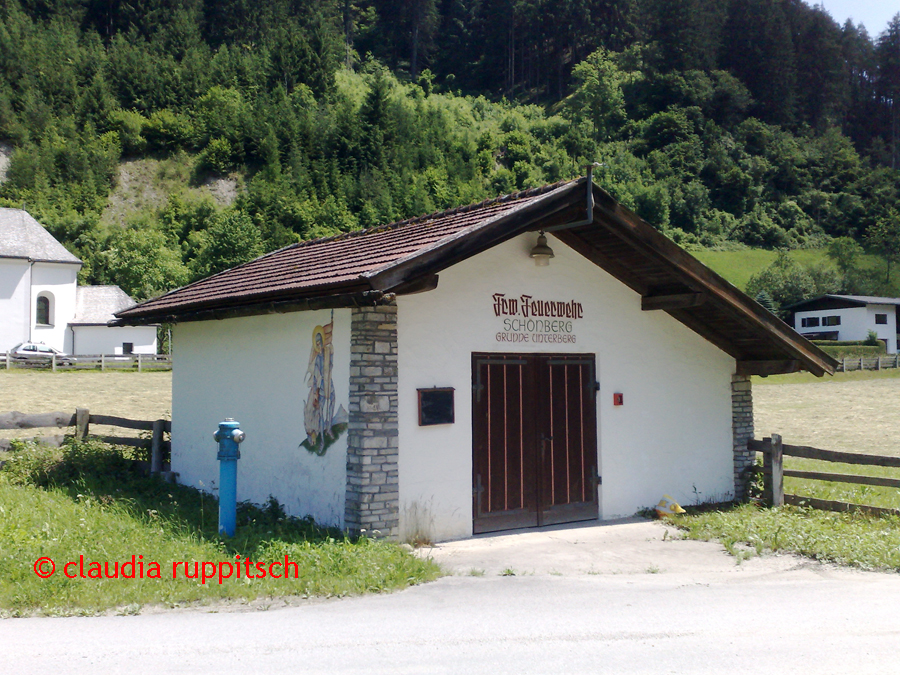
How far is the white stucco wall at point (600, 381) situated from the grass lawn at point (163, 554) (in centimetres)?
132

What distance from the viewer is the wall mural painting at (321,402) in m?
8.84

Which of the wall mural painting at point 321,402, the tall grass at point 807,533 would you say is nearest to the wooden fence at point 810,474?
the tall grass at point 807,533

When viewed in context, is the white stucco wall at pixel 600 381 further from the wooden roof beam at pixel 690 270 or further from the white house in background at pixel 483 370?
the wooden roof beam at pixel 690 270

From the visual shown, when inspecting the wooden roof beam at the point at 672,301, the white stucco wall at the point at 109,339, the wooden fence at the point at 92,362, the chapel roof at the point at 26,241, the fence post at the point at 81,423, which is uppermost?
the chapel roof at the point at 26,241

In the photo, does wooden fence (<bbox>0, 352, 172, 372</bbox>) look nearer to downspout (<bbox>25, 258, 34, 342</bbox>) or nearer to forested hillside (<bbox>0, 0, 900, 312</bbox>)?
downspout (<bbox>25, 258, 34, 342</bbox>)

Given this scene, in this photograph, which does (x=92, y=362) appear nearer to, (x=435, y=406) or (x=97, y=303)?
(x=97, y=303)

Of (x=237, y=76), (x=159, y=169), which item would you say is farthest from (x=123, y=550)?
(x=237, y=76)

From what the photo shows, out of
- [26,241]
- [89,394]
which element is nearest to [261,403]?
[89,394]

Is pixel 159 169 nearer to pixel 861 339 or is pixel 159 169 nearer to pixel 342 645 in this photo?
pixel 861 339

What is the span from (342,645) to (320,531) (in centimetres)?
322

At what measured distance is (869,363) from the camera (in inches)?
1828

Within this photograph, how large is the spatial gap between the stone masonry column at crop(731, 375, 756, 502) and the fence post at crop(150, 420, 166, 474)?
880 cm

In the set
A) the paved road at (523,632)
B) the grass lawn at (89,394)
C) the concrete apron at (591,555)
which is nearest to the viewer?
the paved road at (523,632)

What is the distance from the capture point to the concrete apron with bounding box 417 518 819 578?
313 inches
